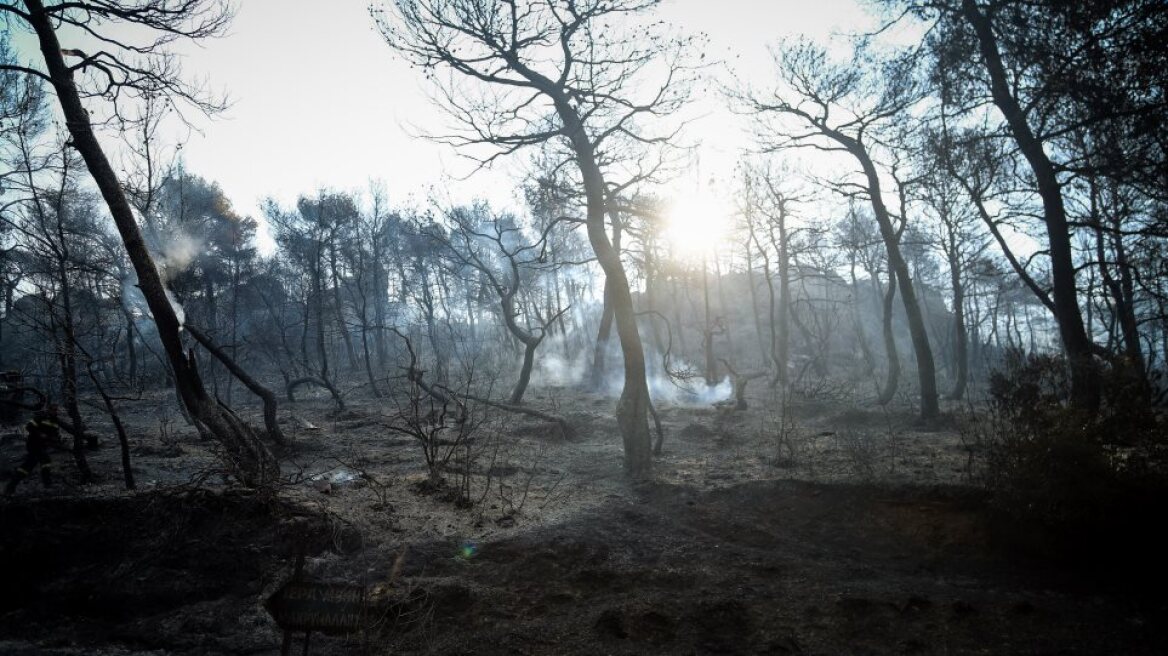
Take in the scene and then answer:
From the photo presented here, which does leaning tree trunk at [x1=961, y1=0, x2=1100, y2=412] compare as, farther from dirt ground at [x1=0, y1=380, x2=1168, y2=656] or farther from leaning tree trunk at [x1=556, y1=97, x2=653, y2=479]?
leaning tree trunk at [x1=556, y1=97, x2=653, y2=479]

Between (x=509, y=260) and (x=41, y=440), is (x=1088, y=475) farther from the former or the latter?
(x=509, y=260)

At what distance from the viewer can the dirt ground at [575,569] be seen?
173 inches

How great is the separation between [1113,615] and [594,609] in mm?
4046

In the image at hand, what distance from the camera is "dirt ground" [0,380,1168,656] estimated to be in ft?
14.4

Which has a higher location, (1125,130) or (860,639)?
(1125,130)

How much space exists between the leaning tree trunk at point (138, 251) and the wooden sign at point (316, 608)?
340cm

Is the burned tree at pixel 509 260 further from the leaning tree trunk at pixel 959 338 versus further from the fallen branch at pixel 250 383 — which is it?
the leaning tree trunk at pixel 959 338

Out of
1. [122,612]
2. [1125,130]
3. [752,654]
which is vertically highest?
[1125,130]

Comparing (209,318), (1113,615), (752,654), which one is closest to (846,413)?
(1113,615)

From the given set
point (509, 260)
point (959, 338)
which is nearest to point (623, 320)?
point (509, 260)

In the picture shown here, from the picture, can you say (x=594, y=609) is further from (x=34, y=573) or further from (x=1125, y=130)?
(x=1125, y=130)

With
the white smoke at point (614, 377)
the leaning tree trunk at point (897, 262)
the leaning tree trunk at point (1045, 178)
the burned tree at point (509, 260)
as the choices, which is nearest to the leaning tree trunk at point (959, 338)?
the leaning tree trunk at point (897, 262)

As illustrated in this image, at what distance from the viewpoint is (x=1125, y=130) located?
630 centimetres

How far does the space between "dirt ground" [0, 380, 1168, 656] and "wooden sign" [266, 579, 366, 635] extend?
1.82ft
